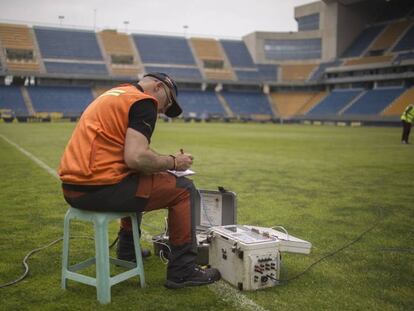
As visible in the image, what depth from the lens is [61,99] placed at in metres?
52.8

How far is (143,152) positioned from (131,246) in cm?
125

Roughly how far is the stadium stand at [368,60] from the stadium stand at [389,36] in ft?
7.49

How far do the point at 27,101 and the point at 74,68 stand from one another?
8476 mm

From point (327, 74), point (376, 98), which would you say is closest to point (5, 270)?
point (376, 98)

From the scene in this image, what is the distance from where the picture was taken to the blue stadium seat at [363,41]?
197ft

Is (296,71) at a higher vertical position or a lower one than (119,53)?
lower

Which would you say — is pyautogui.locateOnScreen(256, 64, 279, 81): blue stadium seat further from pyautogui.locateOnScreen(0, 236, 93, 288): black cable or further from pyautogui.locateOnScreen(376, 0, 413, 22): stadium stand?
pyautogui.locateOnScreen(0, 236, 93, 288): black cable

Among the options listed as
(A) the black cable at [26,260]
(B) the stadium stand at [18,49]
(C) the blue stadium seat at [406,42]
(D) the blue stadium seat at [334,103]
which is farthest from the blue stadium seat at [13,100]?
(A) the black cable at [26,260]

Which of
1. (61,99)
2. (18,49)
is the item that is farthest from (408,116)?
(18,49)

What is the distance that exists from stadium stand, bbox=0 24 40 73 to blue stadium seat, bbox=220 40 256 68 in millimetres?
29034

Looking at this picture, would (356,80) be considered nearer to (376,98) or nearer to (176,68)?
(376,98)

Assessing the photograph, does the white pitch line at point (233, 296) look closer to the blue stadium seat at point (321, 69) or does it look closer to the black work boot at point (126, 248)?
the black work boot at point (126, 248)

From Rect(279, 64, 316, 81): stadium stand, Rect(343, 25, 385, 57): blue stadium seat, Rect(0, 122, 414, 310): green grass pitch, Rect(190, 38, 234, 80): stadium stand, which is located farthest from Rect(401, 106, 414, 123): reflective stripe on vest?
Rect(279, 64, 316, 81): stadium stand

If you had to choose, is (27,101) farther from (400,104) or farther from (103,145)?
(103,145)
